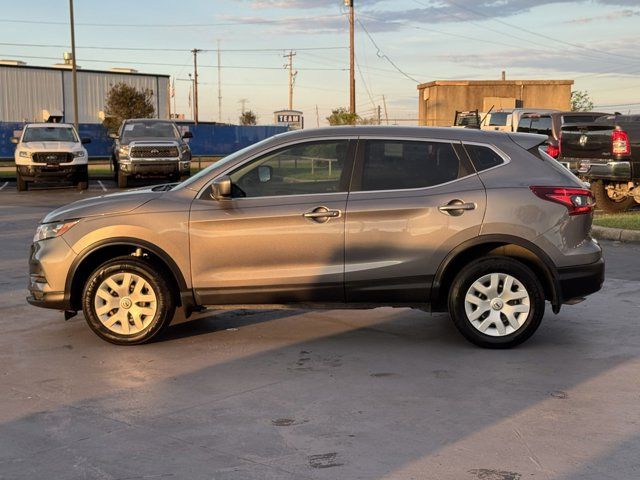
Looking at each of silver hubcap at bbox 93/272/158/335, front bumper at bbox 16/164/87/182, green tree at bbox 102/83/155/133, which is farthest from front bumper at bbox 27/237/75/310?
green tree at bbox 102/83/155/133

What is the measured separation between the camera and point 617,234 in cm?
1240

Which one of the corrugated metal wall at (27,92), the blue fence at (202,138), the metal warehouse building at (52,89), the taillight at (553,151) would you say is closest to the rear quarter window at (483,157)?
the taillight at (553,151)

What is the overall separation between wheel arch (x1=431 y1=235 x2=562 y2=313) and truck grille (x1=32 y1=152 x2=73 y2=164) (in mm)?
19793

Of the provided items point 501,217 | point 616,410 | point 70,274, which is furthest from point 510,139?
point 70,274

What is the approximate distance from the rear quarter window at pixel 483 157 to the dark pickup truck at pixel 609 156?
8350 mm

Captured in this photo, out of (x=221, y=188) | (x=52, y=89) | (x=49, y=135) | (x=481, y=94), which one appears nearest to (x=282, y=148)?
(x=221, y=188)

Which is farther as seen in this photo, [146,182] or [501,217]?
[146,182]

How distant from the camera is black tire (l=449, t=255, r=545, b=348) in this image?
6.43 meters

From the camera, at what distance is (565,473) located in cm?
404

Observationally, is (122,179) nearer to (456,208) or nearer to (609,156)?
(609,156)

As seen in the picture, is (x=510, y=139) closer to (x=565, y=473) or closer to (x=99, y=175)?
(x=565, y=473)

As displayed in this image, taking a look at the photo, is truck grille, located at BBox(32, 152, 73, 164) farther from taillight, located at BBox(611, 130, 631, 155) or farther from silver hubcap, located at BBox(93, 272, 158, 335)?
silver hubcap, located at BBox(93, 272, 158, 335)

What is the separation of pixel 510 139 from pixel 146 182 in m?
22.3

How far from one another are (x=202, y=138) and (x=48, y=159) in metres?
31.4
